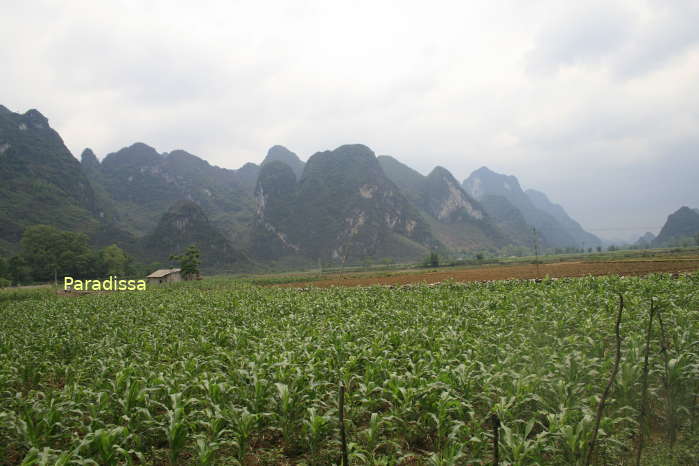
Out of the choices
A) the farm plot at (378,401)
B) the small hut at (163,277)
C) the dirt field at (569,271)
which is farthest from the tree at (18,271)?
the farm plot at (378,401)

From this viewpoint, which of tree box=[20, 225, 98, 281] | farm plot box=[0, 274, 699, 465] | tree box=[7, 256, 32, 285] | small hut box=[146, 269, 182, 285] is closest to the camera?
farm plot box=[0, 274, 699, 465]

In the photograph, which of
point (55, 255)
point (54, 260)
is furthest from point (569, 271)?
point (55, 255)

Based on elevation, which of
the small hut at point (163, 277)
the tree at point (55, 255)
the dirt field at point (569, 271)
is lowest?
the small hut at point (163, 277)

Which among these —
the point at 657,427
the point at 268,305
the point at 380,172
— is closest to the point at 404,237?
the point at 380,172

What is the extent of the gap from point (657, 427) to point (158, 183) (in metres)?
205

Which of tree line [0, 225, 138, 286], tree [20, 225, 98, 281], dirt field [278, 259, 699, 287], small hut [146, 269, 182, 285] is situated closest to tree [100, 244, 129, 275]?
tree line [0, 225, 138, 286]

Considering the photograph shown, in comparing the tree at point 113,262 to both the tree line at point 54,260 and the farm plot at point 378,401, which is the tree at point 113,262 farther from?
the farm plot at point 378,401

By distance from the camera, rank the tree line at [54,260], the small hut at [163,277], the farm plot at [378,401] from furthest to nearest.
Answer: the tree line at [54,260] → the small hut at [163,277] → the farm plot at [378,401]

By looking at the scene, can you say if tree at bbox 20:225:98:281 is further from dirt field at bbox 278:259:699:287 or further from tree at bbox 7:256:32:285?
dirt field at bbox 278:259:699:287

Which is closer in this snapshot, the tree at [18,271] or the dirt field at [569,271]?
the dirt field at [569,271]

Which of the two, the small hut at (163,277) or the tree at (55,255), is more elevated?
the tree at (55,255)

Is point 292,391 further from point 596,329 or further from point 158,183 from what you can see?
point 158,183

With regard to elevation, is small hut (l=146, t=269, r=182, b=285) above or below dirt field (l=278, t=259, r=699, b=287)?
below

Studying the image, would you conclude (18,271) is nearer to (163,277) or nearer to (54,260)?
(54,260)
